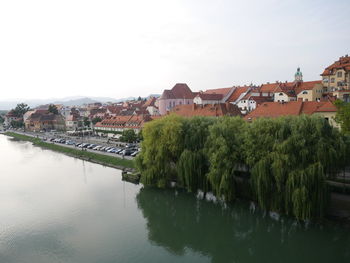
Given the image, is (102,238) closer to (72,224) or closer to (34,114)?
(72,224)

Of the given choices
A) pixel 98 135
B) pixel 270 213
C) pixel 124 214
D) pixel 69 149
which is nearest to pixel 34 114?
pixel 98 135

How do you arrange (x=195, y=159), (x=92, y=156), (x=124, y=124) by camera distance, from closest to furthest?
(x=195, y=159) → (x=92, y=156) → (x=124, y=124)

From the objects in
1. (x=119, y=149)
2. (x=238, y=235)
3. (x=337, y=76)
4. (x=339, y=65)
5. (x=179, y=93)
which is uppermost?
(x=339, y=65)

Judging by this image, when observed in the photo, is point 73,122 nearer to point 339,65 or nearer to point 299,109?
point 299,109

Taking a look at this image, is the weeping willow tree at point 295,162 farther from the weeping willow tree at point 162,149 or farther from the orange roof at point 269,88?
the orange roof at point 269,88

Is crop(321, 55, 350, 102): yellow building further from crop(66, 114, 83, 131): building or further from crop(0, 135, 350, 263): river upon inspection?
crop(66, 114, 83, 131): building

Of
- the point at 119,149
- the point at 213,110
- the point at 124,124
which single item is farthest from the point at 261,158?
the point at 124,124

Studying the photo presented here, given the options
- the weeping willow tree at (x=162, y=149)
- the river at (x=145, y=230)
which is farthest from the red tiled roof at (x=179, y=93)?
the weeping willow tree at (x=162, y=149)

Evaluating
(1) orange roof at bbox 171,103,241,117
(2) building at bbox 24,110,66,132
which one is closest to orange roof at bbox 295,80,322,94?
(1) orange roof at bbox 171,103,241,117
